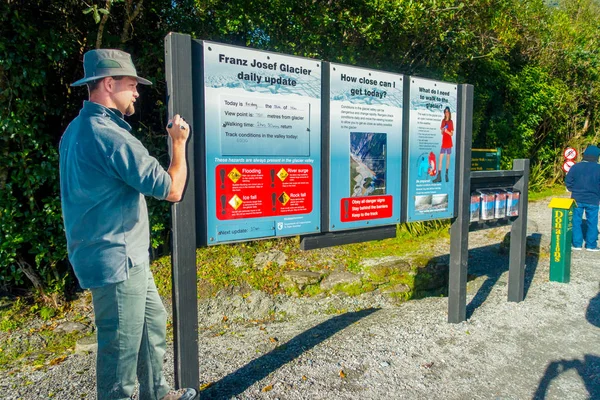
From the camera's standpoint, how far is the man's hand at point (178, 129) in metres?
2.79

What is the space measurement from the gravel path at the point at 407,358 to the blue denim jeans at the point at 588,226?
10.3 ft

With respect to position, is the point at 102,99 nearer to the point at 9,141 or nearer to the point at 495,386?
the point at 495,386

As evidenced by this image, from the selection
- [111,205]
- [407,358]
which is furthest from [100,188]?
[407,358]

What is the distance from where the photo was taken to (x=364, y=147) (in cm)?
401

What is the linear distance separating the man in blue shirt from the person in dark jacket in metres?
8.38

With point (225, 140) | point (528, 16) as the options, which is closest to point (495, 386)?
point (225, 140)

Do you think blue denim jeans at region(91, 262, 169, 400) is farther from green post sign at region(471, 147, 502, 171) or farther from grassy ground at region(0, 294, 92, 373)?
green post sign at region(471, 147, 502, 171)

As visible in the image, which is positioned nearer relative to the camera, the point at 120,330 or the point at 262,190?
the point at 120,330

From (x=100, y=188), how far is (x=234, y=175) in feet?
3.08

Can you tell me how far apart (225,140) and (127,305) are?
1199 mm

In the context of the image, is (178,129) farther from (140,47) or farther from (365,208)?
(140,47)

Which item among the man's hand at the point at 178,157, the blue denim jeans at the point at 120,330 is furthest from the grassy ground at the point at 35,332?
the man's hand at the point at 178,157

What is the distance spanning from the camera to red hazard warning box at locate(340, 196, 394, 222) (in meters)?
3.94

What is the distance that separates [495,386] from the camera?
3627mm
